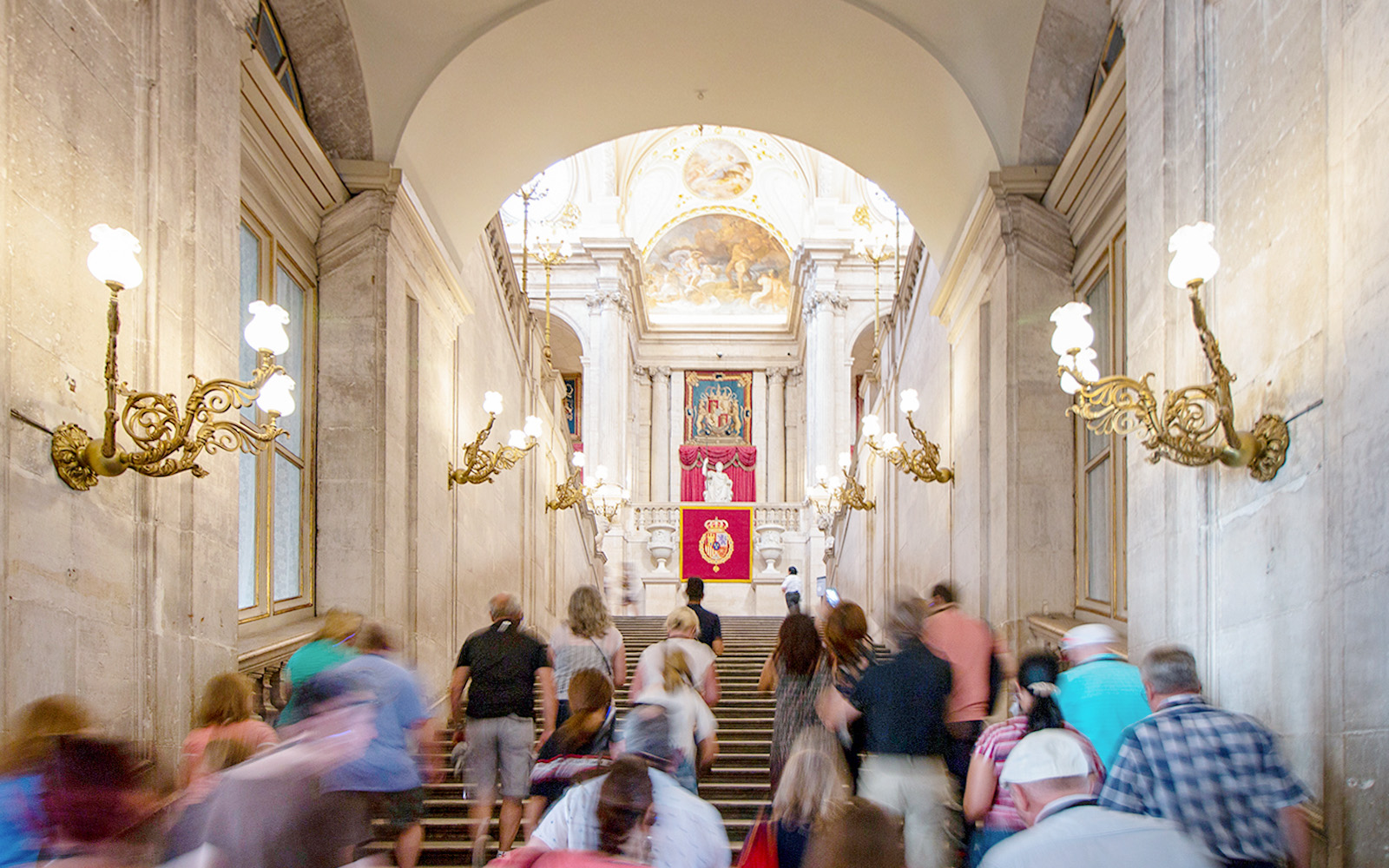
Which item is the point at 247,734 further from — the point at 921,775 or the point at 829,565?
the point at 829,565

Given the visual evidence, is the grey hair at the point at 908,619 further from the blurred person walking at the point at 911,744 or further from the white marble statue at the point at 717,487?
the white marble statue at the point at 717,487

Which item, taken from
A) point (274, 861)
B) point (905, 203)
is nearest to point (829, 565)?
point (905, 203)

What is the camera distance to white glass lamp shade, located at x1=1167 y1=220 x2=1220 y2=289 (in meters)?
4.39

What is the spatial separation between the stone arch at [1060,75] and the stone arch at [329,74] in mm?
5613

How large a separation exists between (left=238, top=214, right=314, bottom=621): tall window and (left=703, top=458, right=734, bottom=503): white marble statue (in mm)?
24254

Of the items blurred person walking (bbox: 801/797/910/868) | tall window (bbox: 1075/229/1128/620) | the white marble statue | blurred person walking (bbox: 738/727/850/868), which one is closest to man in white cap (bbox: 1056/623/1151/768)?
blurred person walking (bbox: 738/727/850/868)

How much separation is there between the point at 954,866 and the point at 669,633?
6.08 feet

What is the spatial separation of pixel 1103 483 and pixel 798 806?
5.60 m

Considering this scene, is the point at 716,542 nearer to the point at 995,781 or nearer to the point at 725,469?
the point at 725,469

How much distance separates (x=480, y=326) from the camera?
1295 centimetres

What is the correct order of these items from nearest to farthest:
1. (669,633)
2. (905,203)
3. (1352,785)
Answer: (1352,785), (669,633), (905,203)

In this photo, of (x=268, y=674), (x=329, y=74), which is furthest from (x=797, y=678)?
(x=329, y=74)

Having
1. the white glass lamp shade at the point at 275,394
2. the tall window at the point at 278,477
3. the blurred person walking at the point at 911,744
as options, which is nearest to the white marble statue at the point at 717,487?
the tall window at the point at 278,477

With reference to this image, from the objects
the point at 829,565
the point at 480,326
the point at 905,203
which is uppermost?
the point at 905,203
